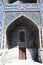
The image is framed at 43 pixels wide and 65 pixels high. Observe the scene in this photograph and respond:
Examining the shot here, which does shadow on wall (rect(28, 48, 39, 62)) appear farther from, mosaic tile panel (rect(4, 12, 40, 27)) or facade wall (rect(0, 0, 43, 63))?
mosaic tile panel (rect(4, 12, 40, 27))

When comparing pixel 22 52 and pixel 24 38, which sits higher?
pixel 24 38

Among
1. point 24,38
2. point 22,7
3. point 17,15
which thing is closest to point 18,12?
point 17,15

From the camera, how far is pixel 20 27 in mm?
12188

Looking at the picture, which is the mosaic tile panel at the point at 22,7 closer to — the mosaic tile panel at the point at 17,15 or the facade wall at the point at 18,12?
the facade wall at the point at 18,12

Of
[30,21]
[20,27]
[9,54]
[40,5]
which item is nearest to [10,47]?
[9,54]

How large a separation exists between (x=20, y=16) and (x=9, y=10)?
0.87m

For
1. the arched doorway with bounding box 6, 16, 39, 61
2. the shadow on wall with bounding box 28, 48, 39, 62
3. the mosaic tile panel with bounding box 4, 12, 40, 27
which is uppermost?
the mosaic tile panel with bounding box 4, 12, 40, 27

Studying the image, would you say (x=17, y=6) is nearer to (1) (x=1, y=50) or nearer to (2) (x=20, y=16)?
(2) (x=20, y=16)

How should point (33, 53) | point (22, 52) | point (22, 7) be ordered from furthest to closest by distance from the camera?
point (22, 52)
point (33, 53)
point (22, 7)

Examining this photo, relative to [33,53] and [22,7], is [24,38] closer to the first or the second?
[33,53]

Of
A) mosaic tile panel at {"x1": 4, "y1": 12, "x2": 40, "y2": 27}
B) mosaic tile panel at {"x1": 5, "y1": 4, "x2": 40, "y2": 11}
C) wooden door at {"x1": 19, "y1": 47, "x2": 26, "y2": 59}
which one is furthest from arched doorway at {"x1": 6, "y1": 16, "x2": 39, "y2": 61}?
Result: mosaic tile panel at {"x1": 5, "y1": 4, "x2": 40, "y2": 11}

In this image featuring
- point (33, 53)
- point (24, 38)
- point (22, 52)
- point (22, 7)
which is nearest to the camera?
point (22, 7)

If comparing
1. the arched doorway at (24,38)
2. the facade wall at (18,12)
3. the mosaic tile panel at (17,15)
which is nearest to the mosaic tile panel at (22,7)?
the facade wall at (18,12)

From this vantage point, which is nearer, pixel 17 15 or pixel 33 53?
pixel 17 15
